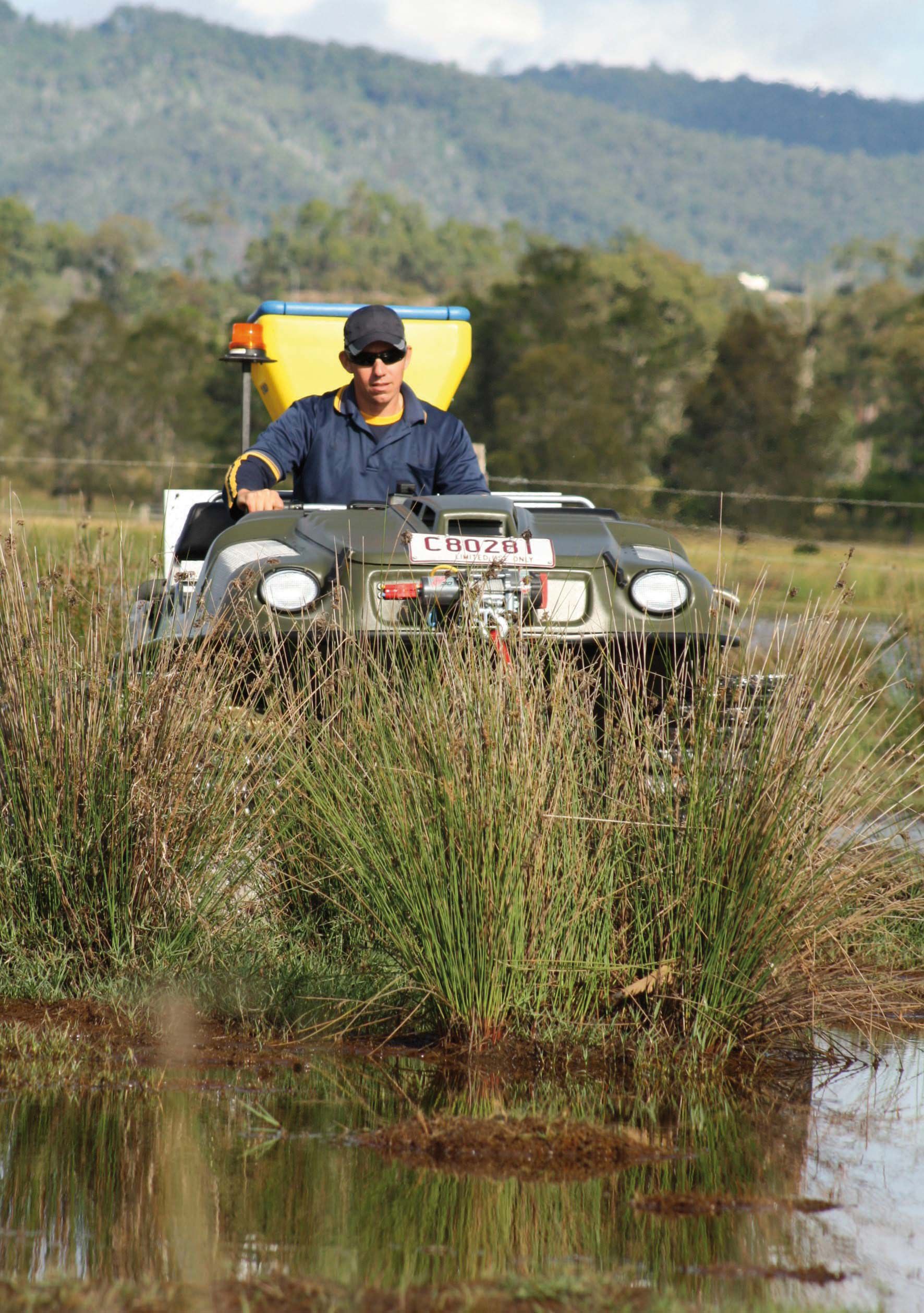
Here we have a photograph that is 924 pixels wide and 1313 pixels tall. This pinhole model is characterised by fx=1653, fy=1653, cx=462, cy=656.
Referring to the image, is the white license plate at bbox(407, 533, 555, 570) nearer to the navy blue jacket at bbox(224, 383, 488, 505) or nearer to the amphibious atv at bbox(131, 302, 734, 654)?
the amphibious atv at bbox(131, 302, 734, 654)

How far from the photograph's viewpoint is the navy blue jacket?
5.98 metres

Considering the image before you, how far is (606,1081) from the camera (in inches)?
144

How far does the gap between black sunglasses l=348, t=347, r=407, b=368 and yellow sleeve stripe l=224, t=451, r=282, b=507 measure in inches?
18.7

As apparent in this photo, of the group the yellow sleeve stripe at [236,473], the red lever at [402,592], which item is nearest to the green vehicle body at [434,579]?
the red lever at [402,592]

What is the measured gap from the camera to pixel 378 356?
587cm

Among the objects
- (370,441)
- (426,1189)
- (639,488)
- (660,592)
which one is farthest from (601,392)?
(426,1189)

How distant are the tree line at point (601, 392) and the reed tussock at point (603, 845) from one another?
62.4 ft

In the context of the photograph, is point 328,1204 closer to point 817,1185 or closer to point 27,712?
point 817,1185

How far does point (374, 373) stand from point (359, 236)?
373 feet

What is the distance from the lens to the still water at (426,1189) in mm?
2633

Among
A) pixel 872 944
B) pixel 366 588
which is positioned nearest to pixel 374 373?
pixel 366 588

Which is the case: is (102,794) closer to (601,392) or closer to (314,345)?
(314,345)

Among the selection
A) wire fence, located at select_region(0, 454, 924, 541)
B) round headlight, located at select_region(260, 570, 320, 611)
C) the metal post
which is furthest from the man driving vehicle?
wire fence, located at select_region(0, 454, 924, 541)

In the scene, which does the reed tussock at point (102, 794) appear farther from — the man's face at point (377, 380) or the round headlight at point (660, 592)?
the man's face at point (377, 380)
